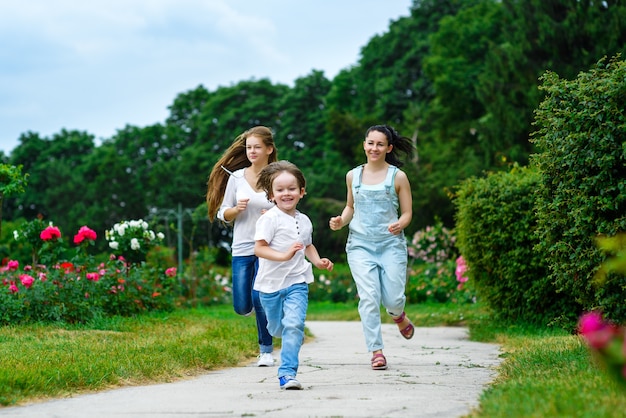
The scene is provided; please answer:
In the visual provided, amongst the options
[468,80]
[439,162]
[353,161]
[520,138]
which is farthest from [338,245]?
[520,138]

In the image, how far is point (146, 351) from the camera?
7.23 meters

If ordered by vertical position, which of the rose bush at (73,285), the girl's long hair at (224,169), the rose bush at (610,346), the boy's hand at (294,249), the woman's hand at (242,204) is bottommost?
the rose bush at (73,285)

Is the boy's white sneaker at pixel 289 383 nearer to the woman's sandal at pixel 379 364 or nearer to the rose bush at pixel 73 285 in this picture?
the woman's sandal at pixel 379 364

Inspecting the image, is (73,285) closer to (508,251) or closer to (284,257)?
(508,251)

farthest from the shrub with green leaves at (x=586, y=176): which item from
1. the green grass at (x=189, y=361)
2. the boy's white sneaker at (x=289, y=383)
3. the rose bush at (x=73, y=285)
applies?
the rose bush at (x=73, y=285)

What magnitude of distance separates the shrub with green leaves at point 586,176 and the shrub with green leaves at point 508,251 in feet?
9.65

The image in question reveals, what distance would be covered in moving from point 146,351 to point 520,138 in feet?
75.9

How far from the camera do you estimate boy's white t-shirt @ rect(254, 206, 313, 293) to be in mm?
6094

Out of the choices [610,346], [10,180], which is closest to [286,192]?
[610,346]

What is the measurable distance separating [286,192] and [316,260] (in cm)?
52

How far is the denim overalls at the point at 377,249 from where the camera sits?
7355 mm

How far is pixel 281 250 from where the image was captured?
20.2 feet

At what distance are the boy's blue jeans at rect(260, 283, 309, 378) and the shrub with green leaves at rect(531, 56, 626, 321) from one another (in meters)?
2.01

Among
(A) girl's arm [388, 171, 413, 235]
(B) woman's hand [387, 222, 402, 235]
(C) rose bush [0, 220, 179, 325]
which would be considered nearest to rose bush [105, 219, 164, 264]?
(C) rose bush [0, 220, 179, 325]
